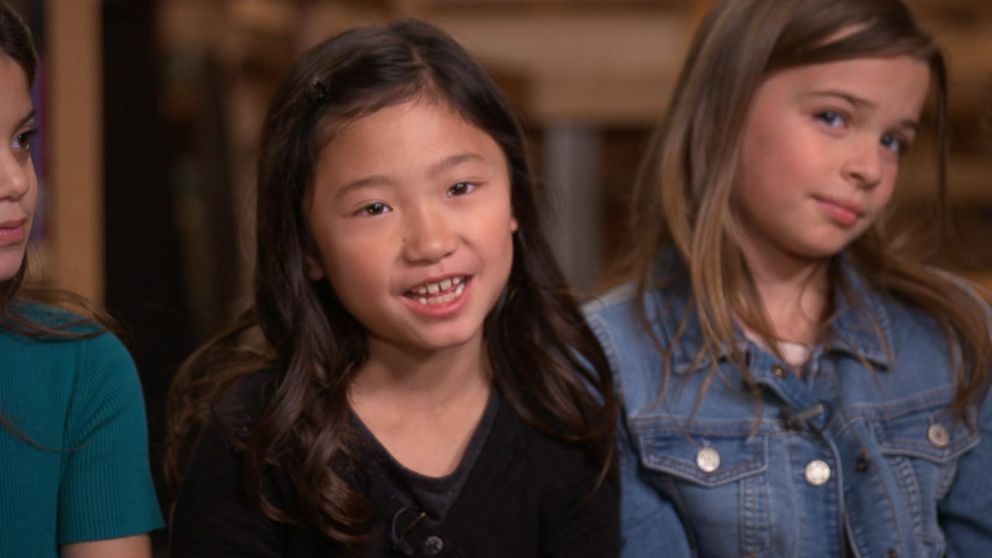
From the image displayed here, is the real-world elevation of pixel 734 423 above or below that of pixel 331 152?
below

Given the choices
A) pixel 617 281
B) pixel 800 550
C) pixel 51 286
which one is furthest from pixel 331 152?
pixel 800 550

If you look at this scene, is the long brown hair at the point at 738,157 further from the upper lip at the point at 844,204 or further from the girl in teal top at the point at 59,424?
the girl in teal top at the point at 59,424

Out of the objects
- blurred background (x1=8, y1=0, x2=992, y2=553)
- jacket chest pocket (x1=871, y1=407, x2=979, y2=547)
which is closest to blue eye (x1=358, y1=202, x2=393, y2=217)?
blurred background (x1=8, y1=0, x2=992, y2=553)

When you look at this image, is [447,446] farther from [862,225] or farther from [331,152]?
[862,225]

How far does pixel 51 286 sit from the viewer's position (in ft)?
4.29

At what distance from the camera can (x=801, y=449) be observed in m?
1.48

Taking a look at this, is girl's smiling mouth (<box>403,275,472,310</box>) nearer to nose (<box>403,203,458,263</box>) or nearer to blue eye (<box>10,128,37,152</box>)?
nose (<box>403,203,458,263</box>)

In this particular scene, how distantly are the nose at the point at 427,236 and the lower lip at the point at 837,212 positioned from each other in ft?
1.50

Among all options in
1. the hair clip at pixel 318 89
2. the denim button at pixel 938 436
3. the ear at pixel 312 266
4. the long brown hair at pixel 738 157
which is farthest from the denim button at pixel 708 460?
the hair clip at pixel 318 89

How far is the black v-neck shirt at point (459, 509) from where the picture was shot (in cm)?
129

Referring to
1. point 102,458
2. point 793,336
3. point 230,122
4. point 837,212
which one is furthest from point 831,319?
point 230,122

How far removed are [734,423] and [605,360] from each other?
168mm

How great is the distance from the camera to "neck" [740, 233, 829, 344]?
1.56 m

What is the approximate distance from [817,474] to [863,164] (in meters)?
0.35
